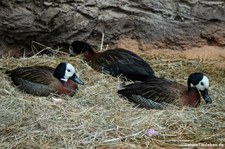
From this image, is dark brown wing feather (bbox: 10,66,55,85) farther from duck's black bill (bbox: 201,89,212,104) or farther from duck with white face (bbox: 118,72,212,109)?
duck's black bill (bbox: 201,89,212,104)

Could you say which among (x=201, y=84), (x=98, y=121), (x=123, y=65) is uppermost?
(x=201, y=84)

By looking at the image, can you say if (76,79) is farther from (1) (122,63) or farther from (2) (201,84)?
(2) (201,84)

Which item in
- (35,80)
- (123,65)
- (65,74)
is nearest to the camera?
(35,80)

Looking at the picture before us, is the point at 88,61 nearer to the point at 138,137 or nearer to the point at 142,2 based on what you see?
the point at 142,2

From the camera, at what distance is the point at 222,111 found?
19.4 feet

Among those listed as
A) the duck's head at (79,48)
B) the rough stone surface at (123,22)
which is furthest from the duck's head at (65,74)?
the rough stone surface at (123,22)

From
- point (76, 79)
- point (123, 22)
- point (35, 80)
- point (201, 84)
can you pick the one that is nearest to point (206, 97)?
point (201, 84)

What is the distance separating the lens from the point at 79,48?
752 centimetres

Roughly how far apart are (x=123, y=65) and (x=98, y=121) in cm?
156

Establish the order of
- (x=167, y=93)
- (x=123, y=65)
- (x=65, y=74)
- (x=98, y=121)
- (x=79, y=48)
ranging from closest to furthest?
(x=98, y=121), (x=167, y=93), (x=65, y=74), (x=123, y=65), (x=79, y=48)

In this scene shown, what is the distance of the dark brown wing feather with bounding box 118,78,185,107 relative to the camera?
5969 millimetres

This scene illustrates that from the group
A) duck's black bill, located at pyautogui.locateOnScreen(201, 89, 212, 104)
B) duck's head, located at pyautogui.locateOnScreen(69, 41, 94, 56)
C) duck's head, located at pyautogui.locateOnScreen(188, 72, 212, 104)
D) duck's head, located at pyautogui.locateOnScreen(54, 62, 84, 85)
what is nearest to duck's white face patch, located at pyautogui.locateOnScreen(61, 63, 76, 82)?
duck's head, located at pyautogui.locateOnScreen(54, 62, 84, 85)

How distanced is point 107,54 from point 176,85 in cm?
129

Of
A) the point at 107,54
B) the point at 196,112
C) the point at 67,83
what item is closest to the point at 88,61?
the point at 107,54
